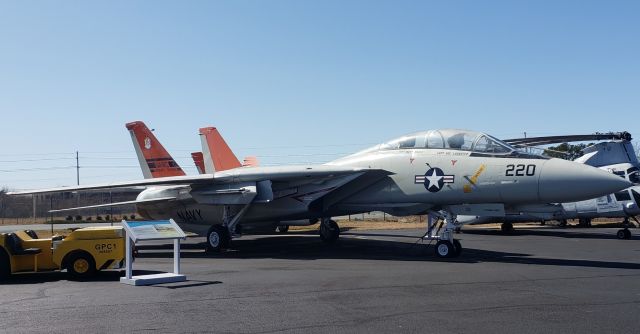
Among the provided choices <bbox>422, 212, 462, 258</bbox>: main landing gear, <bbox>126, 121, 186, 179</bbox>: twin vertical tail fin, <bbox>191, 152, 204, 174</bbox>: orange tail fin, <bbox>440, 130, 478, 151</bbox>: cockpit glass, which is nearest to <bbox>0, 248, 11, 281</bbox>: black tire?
<bbox>422, 212, 462, 258</bbox>: main landing gear

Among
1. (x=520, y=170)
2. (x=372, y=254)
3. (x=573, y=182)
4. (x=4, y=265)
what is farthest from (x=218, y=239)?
(x=573, y=182)

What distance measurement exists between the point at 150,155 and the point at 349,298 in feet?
53.7

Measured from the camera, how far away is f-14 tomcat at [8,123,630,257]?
39.6 feet

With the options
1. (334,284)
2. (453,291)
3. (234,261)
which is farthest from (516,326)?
(234,261)

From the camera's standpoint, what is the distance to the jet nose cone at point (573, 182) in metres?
11.3

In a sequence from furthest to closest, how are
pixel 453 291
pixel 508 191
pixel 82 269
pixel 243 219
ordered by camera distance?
pixel 243 219
pixel 508 191
pixel 82 269
pixel 453 291

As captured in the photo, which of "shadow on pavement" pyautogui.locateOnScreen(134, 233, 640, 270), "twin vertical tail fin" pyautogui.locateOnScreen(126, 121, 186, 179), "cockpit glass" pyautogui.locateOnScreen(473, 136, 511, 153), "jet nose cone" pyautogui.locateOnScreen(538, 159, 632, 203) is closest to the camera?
"jet nose cone" pyautogui.locateOnScreen(538, 159, 632, 203)

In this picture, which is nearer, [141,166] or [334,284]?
[334,284]

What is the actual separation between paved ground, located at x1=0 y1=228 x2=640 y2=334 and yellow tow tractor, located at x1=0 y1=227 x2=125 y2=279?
1.05 feet

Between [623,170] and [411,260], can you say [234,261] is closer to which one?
[411,260]

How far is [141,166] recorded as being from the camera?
22.8m

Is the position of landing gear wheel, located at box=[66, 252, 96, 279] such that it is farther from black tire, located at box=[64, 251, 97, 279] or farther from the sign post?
the sign post

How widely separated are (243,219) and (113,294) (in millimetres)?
8824

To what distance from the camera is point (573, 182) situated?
37.9ft
